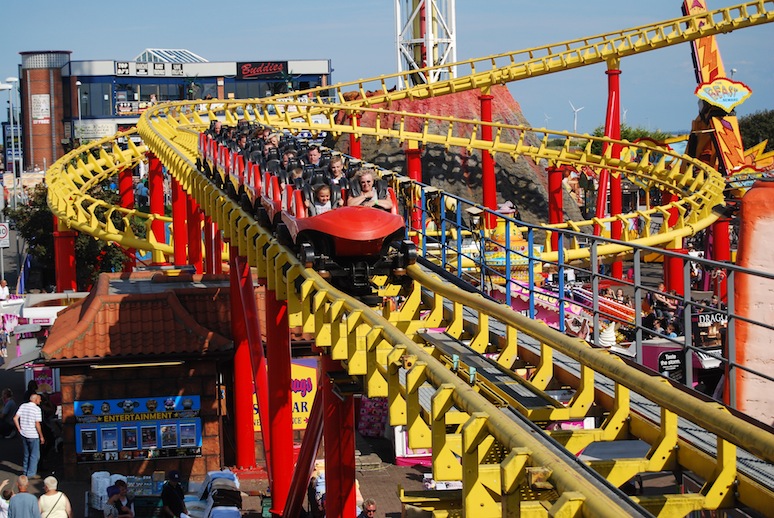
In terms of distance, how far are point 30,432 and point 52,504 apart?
372 centimetres

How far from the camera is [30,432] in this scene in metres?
14.3

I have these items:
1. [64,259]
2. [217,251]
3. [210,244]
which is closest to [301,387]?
[217,251]

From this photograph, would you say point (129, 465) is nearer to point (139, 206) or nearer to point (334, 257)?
point (334, 257)

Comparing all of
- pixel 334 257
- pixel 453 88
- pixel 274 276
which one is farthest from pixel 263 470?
pixel 453 88

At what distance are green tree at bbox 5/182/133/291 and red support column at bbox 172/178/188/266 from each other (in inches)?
441

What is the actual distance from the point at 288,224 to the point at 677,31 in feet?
69.1

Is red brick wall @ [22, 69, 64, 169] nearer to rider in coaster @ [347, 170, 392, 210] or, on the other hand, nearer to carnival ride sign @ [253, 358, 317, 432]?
carnival ride sign @ [253, 358, 317, 432]

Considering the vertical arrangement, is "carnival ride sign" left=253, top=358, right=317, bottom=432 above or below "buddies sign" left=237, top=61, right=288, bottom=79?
below

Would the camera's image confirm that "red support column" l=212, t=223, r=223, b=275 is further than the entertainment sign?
Yes

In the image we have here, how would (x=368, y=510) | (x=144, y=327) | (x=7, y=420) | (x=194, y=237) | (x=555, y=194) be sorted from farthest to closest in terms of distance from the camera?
(x=555, y=194) → (x=194, y=237) → (x=7, y=420) → (x=144, y=327) → (x=368, y=510)

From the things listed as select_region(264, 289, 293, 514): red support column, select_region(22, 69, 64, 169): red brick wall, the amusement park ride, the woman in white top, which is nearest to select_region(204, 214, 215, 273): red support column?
the amusement park ride

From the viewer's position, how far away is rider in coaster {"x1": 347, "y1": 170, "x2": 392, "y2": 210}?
1060cm

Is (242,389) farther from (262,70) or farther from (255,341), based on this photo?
(262,70)

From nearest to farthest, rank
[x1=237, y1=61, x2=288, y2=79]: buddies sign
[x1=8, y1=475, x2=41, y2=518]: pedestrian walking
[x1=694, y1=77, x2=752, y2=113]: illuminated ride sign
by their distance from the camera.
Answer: [x1=8, y1=475, x2=41, y2=518]: pedestrian walking
[x1=694, y1=77, x2=752, y2=113]: illuminated ride sign
[x1=237, y1=61, x2=288, y2=79]: buddies sign
